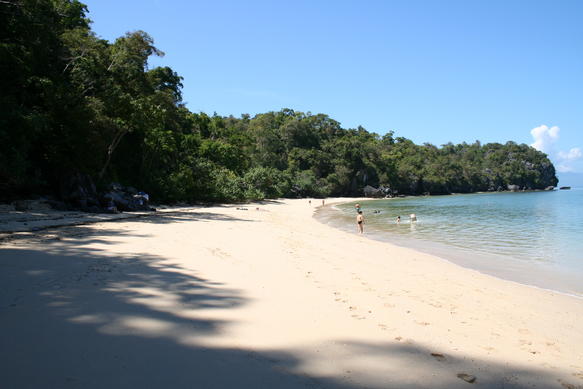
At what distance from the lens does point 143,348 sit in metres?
3.24

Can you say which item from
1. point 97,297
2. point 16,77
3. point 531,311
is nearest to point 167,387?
point 97,297

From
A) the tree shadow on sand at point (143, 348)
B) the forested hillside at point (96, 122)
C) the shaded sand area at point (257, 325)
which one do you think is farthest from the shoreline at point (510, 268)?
the forested hillside at point (96, 122)

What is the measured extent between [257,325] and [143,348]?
1253mm

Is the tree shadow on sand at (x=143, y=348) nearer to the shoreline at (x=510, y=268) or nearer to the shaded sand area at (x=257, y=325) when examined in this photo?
the shaded sand area at (x=257, y=325)

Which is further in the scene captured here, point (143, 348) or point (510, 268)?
point (510, 268)

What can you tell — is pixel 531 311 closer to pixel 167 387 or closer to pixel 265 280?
pixel 265 280

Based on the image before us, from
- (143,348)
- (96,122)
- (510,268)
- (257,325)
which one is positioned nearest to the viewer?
(143,348)

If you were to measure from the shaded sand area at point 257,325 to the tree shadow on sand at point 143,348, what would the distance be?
0.05 feet

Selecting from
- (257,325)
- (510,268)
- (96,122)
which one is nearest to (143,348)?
(257,325)

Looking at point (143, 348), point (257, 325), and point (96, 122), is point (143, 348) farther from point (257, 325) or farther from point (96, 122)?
point (96, 122)

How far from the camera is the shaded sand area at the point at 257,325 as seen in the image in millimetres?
2953

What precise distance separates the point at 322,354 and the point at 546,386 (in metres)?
1.98

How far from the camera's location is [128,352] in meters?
3.14

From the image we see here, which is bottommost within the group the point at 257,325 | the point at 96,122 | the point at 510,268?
the point at 510,268
